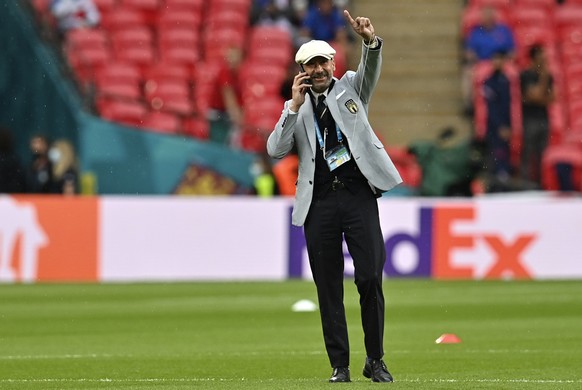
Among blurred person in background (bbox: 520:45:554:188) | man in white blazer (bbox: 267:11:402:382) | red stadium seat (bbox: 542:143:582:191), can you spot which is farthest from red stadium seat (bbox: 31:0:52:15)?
man in white blazer (bbox: 267:11:402:382)

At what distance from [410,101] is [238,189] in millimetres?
4672

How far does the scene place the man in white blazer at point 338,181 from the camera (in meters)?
9.39

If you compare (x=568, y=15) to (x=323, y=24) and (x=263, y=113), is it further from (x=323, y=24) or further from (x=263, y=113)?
(x=263, y=113)

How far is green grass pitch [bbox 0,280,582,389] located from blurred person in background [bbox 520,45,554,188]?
3189 millimetres

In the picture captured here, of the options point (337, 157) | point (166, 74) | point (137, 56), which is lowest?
point (337, 157)

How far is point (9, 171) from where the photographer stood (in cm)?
2198

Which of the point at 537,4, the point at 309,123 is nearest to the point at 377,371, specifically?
the point at 309,123

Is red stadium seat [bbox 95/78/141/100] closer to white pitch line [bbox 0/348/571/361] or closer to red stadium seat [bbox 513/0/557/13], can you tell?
red stadium seat [bbox 513/0/557/13]

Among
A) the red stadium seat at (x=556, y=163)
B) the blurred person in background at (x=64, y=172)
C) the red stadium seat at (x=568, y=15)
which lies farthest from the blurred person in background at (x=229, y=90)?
the red stadium seat at (x=568, y=15)

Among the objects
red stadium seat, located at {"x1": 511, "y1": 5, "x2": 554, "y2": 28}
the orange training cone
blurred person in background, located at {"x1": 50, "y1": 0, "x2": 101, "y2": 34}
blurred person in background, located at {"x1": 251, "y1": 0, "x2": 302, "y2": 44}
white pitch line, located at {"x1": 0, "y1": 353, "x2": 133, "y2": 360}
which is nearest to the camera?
white pitch line, located at {"x1": 0, "y1": 353, "x2": 133, "y2": 360}

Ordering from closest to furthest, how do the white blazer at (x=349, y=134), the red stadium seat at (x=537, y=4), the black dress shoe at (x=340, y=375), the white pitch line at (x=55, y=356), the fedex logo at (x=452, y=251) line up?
the white blazer at (x=349, y=134) < the black dress shoe at (x=340, y=375) < the white pitch line at (x=55, y=356) < the fedex logo at (x=452, y=251) < the red stadium seat at (x=537, y=4)

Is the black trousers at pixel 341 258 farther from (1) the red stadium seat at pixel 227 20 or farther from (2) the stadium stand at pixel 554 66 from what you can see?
(1) the red stadium seat at pixel 227 20

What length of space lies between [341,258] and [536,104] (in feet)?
46.3

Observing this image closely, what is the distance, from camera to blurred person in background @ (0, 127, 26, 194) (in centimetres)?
2192
